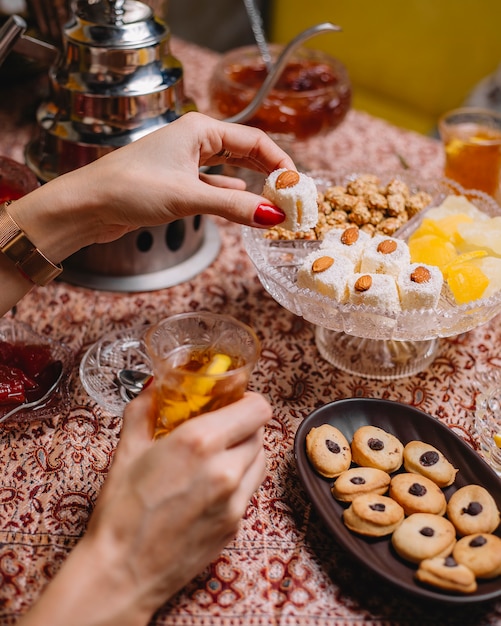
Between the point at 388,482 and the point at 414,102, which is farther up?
the point at 388,482

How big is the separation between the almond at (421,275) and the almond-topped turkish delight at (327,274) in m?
0.09

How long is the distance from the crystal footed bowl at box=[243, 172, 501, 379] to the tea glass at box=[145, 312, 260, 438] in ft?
0.54

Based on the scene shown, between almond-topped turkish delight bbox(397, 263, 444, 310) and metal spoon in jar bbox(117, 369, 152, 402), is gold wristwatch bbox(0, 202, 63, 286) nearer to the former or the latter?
metal spoon in jar bbox(117, 369, 152, 402)

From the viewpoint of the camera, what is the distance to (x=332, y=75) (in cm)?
161

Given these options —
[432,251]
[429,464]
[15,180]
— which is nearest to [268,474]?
[429,464]

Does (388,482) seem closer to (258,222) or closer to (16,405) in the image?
(258,222)

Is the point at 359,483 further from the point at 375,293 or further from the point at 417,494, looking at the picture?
the point at 375,293

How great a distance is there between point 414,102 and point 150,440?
7.33ft

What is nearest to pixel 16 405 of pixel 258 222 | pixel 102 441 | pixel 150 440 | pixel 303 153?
pixel 102 441

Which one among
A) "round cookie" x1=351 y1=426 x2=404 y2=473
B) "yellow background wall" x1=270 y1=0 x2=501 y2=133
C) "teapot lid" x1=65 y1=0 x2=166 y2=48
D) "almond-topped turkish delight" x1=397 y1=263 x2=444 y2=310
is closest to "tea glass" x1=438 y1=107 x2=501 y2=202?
"almond-topped turkish delight" x1=397 y1=263 x2=444 y2=310

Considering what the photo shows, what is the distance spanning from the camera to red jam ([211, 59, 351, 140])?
4.85ft

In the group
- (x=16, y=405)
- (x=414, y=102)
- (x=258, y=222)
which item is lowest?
(x=414, y=102)

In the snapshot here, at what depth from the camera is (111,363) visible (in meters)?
1.04

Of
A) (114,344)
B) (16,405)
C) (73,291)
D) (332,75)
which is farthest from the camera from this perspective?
(332,75)
